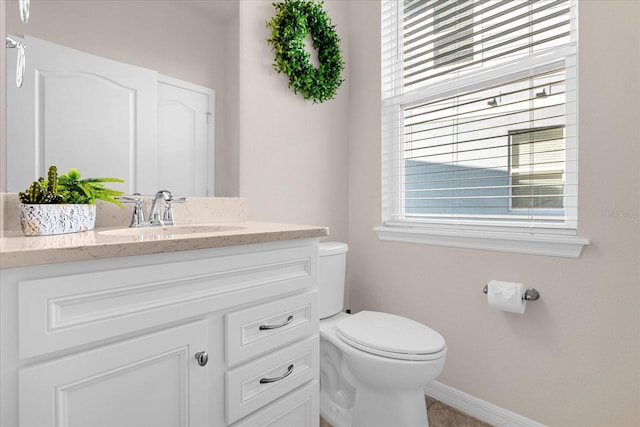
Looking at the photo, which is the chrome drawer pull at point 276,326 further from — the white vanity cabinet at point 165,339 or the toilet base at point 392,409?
the toilet base at point 392,409

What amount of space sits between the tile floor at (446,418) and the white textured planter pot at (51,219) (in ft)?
4.41

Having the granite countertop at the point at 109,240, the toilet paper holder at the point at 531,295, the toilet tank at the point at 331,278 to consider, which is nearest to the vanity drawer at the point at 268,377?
the granite countertop at the point at 109,240

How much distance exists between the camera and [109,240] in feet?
2.60

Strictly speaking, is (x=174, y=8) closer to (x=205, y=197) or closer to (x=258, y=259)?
(x=205, y=197)

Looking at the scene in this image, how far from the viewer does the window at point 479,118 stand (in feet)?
4.64

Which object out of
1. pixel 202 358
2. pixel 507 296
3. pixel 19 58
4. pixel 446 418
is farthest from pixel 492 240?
pixel 19 58

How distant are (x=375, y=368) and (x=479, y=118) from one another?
48.6 inches

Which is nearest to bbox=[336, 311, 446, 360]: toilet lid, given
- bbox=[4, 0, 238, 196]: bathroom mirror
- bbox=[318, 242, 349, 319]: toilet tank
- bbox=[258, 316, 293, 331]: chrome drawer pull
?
bbox=[318, 242, 349, 319]: toilet tank

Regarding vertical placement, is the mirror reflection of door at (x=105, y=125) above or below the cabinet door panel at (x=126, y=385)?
above

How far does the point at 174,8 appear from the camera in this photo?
1389 millimetres

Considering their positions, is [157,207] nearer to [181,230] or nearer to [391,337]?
[181,230]

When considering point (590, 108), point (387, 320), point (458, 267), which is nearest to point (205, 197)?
point (387, 320)

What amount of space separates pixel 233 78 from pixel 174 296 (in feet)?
3.74

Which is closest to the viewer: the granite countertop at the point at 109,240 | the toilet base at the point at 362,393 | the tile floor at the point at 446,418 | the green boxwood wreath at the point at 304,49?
the granite countertop at the point at 109,240
